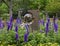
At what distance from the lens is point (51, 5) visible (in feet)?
107

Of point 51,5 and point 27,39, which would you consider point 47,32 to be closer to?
point 27,39

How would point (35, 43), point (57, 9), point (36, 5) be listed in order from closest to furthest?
point (35, 43) < point (57, 9) < point (36, 5)

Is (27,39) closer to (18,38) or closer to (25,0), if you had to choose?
(18,38)

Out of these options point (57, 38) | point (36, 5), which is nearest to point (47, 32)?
point (57, 38)

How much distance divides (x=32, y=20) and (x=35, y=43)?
186 centimetres

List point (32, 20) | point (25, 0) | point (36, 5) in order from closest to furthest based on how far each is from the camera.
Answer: point (32, 20)
point (25, 0)
point (36, 5)

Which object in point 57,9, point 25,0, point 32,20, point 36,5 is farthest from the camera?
point 36,5

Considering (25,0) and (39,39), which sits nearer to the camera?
(39,39)

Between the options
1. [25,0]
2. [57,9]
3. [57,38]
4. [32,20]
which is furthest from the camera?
[57,9]

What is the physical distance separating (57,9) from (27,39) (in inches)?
1053

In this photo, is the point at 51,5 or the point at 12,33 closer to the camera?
the point at 12,33

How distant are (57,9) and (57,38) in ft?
86.3

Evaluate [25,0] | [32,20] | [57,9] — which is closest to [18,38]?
[32,20]

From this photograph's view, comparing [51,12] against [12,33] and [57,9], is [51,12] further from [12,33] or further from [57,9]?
[12,33]
